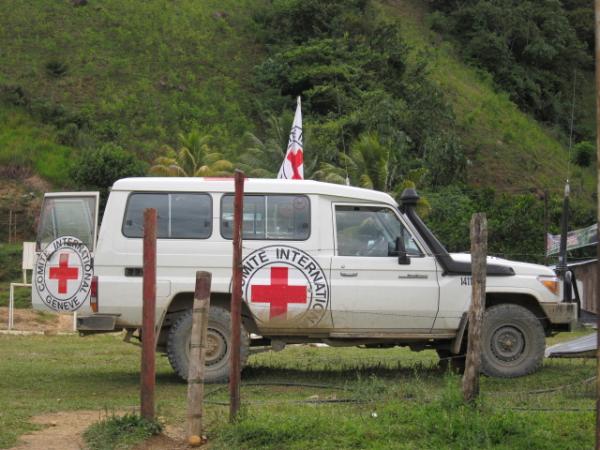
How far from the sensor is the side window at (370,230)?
482 inches

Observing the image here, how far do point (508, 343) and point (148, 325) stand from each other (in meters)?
5.08

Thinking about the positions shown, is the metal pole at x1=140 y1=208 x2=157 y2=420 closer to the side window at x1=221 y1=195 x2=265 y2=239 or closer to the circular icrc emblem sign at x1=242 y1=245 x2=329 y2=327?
the circular icrc emblem sign at x1=242 y1=245 x2=329 y2=327

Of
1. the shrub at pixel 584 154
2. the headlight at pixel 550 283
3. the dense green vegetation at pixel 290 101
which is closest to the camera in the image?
the headlight at pixel 550 283

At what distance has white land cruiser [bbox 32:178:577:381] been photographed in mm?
11953

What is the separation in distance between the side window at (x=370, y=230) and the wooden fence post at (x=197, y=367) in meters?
3.59

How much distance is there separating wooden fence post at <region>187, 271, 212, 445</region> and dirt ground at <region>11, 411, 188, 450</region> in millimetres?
164

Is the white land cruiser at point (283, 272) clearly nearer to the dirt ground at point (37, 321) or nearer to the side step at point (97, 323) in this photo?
the side step at point (97, 323)

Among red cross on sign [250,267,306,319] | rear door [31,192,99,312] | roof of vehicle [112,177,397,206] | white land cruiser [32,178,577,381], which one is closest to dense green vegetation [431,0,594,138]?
white land cruiser [32,178,577,381]

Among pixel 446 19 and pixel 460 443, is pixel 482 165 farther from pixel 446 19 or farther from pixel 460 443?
pixel 460 443

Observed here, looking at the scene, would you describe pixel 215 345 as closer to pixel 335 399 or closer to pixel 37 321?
pixel 335 399

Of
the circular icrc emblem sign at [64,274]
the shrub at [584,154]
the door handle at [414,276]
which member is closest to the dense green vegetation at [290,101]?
the shrub at [584,154]

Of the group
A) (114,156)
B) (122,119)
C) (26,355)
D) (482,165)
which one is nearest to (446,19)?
(482,165)

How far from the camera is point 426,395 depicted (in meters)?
9.88

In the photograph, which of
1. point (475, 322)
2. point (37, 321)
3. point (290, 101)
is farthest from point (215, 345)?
point (290, 101)
